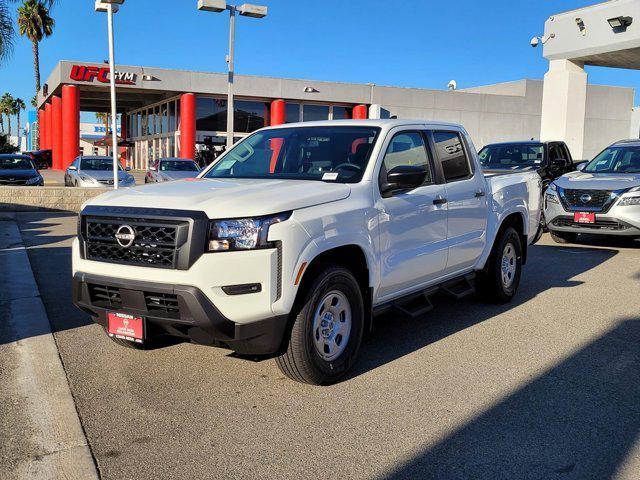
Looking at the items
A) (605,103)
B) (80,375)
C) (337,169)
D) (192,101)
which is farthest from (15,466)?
(605,103)

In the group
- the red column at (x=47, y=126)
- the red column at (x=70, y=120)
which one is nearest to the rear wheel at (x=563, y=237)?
the red column at (x=70, y=120)

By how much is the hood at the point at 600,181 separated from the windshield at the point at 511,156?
2538mm

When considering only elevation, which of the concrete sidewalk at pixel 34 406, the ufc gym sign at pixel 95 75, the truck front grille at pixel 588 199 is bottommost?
the concrete sidewalk at pixel 34 406

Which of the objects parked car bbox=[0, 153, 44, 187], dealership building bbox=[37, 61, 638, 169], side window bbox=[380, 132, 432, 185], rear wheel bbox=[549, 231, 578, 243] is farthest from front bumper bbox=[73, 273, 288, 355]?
dealership building bbox=[37, 61, 638, 169]

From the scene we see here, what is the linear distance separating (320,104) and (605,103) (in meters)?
21.9

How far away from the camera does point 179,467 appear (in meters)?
3.38

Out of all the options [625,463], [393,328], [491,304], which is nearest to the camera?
[625,463]

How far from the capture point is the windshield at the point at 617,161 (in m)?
12.0

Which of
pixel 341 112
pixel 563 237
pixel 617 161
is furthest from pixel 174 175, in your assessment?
pixel 341 112

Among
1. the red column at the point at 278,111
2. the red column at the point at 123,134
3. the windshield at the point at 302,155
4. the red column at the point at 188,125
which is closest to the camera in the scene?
the windshield at the point at 302,155

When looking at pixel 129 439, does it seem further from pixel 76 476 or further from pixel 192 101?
pixel 192 101

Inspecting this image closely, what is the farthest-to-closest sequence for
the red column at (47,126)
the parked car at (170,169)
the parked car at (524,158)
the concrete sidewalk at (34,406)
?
the red column at (47,126) → the parked car at (170,169) → the parked car at (524,158) → the concrete sidewalk at (34,406)

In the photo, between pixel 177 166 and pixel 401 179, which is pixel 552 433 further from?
pixel 177 166

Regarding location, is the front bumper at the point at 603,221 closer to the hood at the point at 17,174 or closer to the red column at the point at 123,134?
the hood at the point at 17,174
